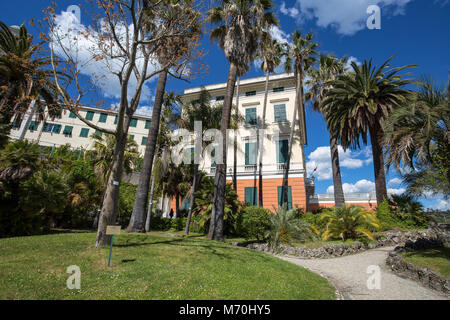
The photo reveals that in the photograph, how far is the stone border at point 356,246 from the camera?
1034 cm

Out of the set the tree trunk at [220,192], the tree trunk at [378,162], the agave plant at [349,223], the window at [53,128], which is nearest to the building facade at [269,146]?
the tree trunk at [378,162]

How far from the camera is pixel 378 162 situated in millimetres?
15289

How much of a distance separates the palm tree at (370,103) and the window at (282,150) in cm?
628

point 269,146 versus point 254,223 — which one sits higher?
point 269,146

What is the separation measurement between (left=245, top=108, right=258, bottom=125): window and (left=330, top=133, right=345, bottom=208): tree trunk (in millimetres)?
8944

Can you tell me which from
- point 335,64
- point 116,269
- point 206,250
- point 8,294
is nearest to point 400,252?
point 206,250

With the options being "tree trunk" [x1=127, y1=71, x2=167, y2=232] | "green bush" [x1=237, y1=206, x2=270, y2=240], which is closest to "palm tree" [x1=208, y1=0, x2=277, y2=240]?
"tree trunk" [x1=127, y1=71, x2=167, y2=232]

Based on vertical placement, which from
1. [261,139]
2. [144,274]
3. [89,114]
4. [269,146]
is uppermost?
[89,114]

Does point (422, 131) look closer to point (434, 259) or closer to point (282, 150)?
point (434, 259)

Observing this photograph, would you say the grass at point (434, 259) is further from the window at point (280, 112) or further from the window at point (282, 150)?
the window at point (280, 112)

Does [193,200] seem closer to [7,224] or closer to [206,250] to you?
[206,250]

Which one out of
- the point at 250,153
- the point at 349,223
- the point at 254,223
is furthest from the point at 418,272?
the point at 250,153

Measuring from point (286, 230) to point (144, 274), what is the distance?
977 cm
